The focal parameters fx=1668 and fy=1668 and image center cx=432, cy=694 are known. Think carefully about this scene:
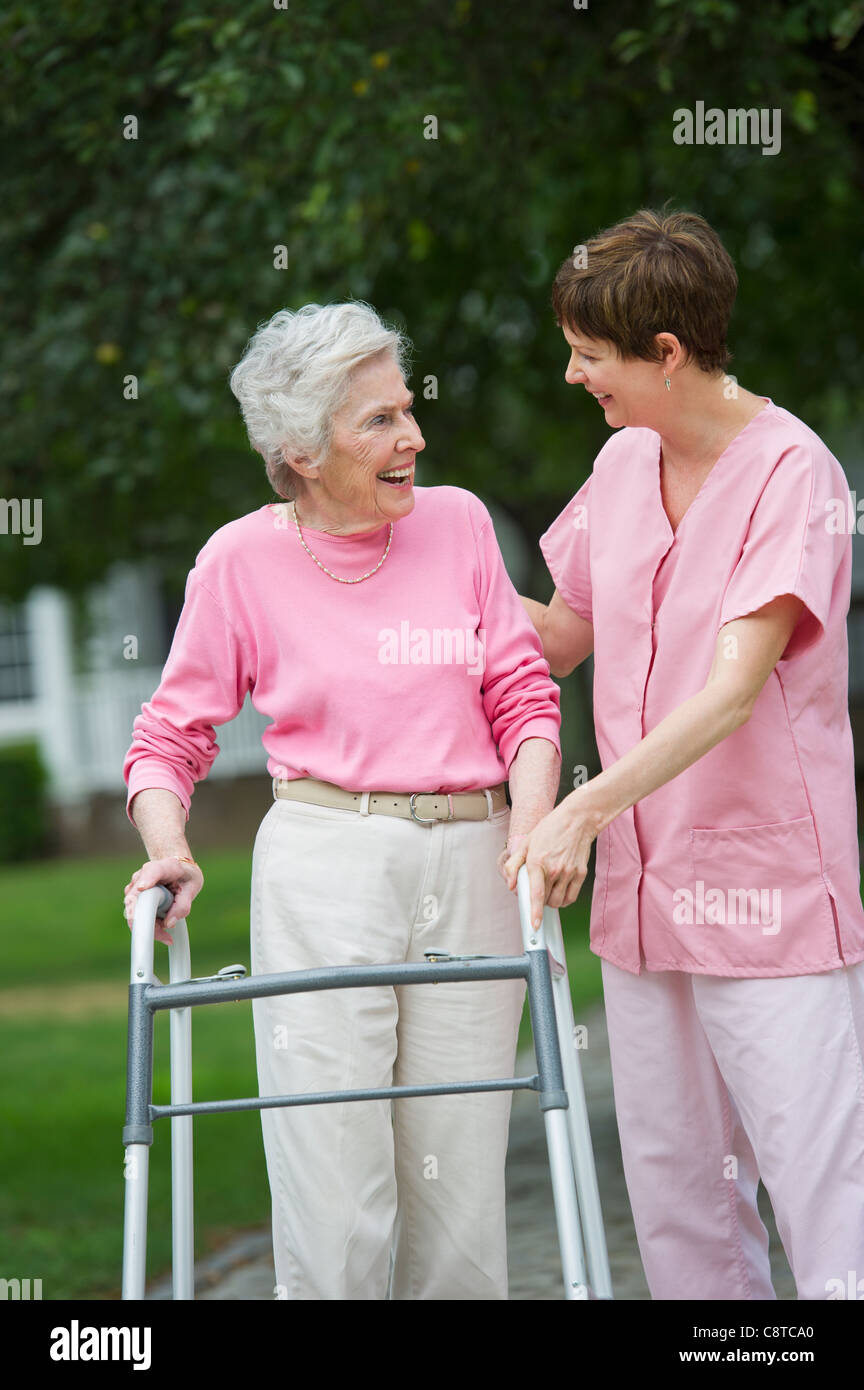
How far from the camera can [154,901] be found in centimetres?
272

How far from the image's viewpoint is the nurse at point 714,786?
8.99ft

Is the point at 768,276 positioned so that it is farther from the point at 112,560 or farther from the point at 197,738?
the point at 197,738

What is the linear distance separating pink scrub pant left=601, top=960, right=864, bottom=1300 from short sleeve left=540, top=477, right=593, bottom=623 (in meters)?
0.73

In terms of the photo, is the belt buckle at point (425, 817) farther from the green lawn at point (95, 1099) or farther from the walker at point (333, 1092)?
the green lawn at point (95, 1099)

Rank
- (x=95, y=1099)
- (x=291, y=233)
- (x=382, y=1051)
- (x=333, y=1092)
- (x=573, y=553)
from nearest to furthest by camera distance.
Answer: (x=333, y=1092)
(x=382, y=1051)
(x=573, y=553)
(x=291, y=233)
(x=95, y=1099)

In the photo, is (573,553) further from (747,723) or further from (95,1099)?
(95,1099)

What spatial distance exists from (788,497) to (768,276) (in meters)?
5.86

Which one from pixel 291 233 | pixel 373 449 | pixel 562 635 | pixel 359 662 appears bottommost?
pixel 359 662

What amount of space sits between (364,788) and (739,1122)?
38.4 inches

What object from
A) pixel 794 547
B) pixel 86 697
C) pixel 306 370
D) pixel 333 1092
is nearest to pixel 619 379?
pixel 794 547

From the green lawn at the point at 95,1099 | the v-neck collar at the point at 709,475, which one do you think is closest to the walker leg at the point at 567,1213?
the v-neck collar at the point at 709,475

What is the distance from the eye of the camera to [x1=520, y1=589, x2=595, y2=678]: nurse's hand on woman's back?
336 centimetres

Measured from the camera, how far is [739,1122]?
3129 mm

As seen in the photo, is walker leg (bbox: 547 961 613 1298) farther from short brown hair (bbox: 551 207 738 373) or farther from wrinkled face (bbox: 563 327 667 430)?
short brown hair (bbox: 551 207 738 373)
